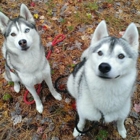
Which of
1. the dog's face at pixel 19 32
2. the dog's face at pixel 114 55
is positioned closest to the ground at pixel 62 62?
the dog's face at pixel 19 32

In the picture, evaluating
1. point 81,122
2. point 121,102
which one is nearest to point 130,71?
point 121,102

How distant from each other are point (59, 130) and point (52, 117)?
273mm

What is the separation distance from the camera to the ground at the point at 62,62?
321cm

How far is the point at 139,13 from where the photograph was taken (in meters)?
4.71

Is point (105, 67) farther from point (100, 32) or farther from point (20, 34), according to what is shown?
point (20, 34)

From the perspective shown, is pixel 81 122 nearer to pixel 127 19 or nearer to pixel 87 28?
pixel 87 28

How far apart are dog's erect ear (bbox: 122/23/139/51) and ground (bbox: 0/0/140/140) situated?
5.27ft

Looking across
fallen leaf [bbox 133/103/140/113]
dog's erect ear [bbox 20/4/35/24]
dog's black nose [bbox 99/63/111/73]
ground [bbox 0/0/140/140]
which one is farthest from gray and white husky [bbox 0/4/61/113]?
fallen leaf [bbox 133/103/140/113]

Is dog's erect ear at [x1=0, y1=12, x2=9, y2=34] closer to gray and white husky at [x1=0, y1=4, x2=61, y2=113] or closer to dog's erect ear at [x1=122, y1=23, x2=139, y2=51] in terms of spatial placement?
gray and white husky at [x1=0, y1=4, x2=61, y2=113]

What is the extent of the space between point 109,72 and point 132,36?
22.5 inches

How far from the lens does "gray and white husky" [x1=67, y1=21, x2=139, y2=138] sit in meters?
1.94

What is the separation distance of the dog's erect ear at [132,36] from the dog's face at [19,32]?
4.00 feet

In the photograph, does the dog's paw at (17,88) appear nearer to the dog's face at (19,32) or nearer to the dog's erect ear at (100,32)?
the dog's face at (19,32)

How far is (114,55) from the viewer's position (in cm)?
198
